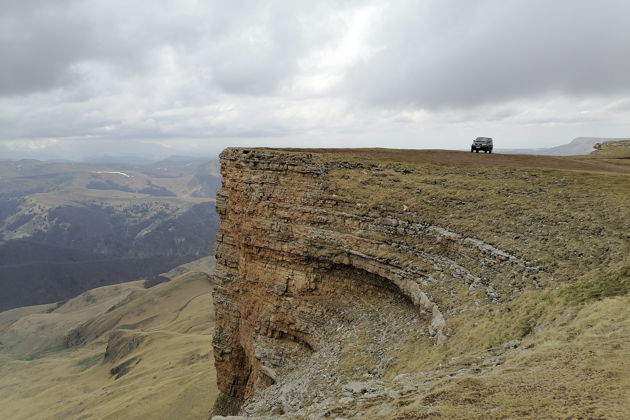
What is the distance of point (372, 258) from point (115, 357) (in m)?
93.3

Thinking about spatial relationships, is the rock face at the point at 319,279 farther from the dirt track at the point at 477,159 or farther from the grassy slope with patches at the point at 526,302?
the dirt track at the point at 477,159

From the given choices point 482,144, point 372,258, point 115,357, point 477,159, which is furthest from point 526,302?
point 115,357

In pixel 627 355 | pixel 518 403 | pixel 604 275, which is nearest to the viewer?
pixel 518 403

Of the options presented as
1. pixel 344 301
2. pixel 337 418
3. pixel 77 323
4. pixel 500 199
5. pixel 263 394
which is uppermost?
pixel 500 199

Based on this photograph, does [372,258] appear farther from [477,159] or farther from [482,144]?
[482,144]

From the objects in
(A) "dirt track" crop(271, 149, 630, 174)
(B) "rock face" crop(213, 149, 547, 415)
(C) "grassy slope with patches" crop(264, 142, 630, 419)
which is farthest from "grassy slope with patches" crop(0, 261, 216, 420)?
(A) "dirt track" crop(271, 149, 630, 174)

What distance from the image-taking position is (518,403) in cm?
957

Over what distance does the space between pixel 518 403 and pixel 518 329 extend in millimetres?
6350

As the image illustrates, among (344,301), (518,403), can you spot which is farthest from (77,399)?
(518,403)

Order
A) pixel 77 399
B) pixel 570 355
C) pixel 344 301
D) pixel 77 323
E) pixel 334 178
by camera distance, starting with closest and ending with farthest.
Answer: pixel 570 355 → pixel 344 301 → pixel 334 178 → pixel 77 399 → pixel 77 323

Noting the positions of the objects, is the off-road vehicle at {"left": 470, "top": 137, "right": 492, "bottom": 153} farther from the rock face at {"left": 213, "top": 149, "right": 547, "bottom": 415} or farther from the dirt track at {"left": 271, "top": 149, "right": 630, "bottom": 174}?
the rock face at {"left": 213, "top": 149, "right": 547, "bottom": 415}

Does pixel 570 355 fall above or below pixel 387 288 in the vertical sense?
above

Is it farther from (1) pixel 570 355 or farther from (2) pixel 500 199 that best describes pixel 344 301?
(1) pixel 570 355

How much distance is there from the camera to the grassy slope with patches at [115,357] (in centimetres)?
5159
